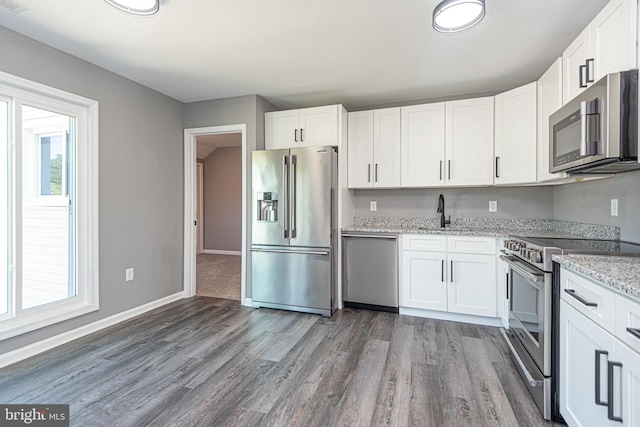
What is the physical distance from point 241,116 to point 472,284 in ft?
10.4

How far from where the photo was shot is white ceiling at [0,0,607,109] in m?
2.03

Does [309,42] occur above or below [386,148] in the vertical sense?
above

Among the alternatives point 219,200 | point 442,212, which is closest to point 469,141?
point 442,212

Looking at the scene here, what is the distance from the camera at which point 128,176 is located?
317cm

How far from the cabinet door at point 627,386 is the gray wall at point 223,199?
6.66 metres

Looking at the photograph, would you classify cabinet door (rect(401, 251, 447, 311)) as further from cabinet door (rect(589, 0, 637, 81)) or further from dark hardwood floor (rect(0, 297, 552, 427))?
cabinet door (rect(589, 0, 637, 81))

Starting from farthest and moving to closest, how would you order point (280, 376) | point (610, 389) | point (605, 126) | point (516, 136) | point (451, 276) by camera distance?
point (451, 276), point (516, 136), point (280, 376), point (605, 126), point (610, 389)

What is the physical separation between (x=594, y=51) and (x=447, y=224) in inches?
83.0

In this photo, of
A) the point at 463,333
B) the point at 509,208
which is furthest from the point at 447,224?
the point at 463,333

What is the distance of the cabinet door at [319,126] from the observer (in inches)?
136

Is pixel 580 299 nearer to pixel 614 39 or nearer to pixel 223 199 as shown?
pixel 614 39

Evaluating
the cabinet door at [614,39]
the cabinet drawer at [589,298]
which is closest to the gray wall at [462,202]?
the cabinet door at [614,39]

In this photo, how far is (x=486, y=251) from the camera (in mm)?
2961

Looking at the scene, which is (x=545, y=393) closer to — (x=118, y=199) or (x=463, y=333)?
(x=463, y=333)
